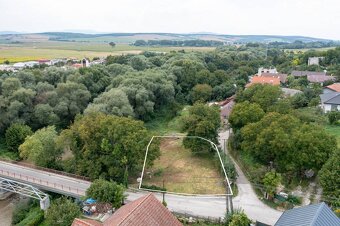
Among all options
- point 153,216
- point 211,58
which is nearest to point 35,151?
point 153,216

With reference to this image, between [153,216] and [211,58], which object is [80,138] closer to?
[153,216]

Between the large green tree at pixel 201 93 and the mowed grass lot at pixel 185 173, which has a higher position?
the large green tree at pixel 201 93

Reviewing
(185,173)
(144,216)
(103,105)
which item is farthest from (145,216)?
(103,105)

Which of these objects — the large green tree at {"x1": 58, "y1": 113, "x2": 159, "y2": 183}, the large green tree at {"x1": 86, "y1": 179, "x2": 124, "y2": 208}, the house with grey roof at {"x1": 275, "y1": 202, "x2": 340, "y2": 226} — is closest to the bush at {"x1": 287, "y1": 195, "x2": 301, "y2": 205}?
the house with grey roof at {"x1": 275, "y1": 202, "x2": 340, "y2": 226}

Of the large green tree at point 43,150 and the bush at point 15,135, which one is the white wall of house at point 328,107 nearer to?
the large green tree at point 43,150

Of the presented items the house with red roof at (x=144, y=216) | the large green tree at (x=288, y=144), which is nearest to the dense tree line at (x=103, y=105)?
the large green tree at (x=288, y=144)

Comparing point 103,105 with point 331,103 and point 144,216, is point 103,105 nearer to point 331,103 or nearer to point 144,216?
point 144,216
